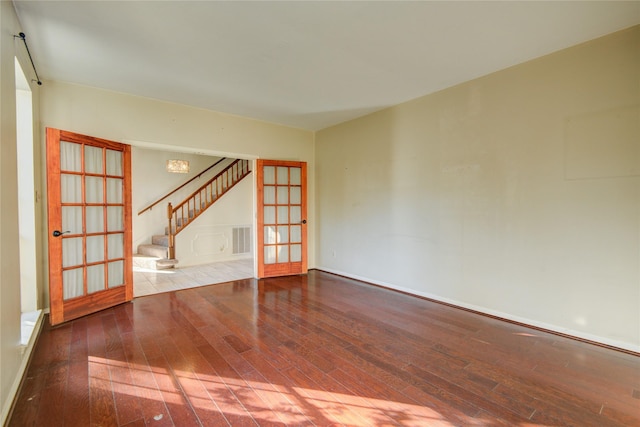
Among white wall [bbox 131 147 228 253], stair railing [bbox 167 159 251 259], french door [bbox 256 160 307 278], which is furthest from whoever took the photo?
white wall [bbox 131 147 228 253]

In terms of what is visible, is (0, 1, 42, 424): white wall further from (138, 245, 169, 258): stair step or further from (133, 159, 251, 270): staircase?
(138, 245, 169, 258): stair step

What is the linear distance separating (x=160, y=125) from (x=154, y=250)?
129 inches

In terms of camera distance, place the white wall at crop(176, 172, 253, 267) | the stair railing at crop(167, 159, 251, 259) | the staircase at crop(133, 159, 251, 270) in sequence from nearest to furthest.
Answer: the staircase at crop(133, 159, 251, 270) → the white wall at crop(176, 172, 253, 267) → the stair railing at crop(167, 159, 251, 259)

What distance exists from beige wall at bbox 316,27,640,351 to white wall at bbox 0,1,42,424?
4004 mm

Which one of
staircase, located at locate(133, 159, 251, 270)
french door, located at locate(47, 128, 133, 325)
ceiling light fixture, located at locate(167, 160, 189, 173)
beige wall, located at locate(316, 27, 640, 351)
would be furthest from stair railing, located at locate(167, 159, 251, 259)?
beige wall, located at locate(316, 27, 640, 351)

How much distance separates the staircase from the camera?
19.2ft

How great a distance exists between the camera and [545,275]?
114 inches

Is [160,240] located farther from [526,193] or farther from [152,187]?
[526,193]

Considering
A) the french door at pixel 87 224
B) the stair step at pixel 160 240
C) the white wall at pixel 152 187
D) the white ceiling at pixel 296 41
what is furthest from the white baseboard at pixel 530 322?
the white wall at pixel 152 187

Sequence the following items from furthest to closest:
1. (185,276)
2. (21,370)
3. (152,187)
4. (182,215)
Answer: (152,187)
(182,215)
(185,276)
(21,370)

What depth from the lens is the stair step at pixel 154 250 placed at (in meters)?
6.00

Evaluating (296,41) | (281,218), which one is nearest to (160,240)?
(281,218)

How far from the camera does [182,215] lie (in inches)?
263

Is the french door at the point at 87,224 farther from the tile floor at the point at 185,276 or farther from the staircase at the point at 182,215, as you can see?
the staircase at the point at 182,215
